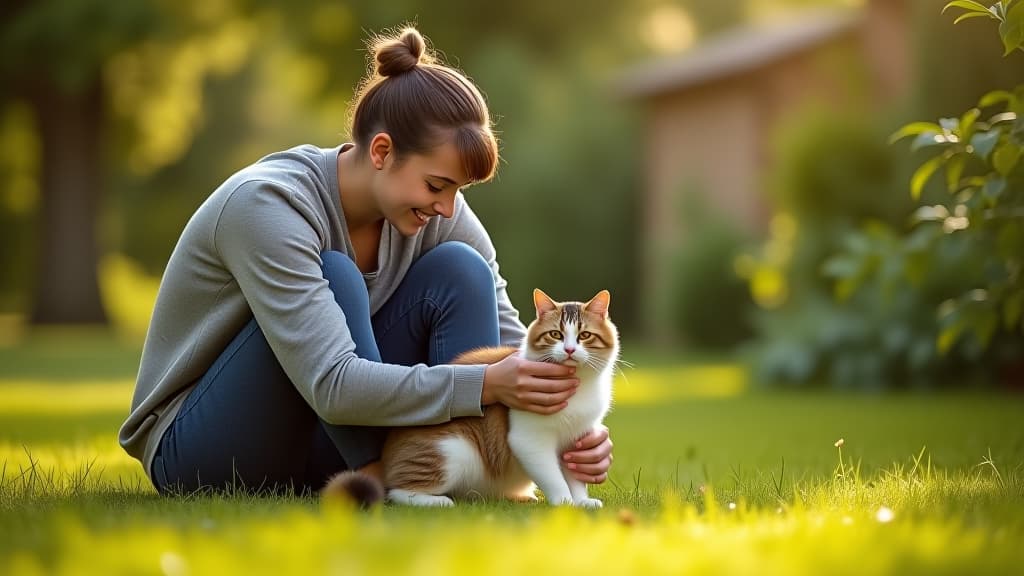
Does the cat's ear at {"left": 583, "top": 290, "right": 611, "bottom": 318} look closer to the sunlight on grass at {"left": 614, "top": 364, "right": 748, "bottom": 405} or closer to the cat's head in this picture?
the cat's head

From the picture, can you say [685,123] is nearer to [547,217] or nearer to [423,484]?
[547,217]

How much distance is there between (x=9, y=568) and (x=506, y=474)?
5.00 ft

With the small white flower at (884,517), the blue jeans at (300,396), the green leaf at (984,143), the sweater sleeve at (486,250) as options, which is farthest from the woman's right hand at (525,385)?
the green leaf at (984,143)

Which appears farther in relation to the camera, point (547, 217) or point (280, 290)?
point (547, 217)

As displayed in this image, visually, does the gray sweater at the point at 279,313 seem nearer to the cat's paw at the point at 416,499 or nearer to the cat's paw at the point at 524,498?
the cat's paw at the point at 416,499

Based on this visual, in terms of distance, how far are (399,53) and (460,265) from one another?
2.10 ft

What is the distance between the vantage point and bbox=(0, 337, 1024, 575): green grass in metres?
1.91

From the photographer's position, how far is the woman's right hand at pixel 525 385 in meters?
2.96

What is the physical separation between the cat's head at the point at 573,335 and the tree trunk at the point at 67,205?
17341 millimetres

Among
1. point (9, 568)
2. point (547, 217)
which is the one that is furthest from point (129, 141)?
point (9, 568)

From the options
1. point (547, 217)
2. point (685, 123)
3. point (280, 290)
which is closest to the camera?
point (280, 290)

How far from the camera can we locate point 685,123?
15516 millimetres

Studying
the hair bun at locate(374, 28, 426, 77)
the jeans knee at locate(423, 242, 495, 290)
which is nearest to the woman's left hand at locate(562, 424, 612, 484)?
the jeans knee at locate(423, 242, 495, 290)

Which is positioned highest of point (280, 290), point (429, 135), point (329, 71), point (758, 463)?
point (329, 71)
